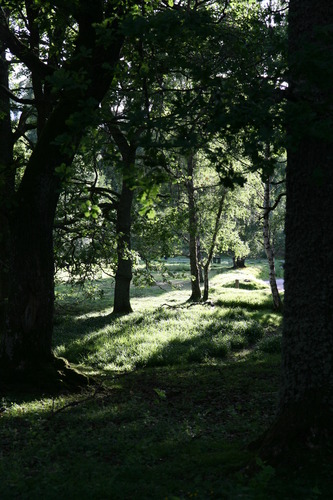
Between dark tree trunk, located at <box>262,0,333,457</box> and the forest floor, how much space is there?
0.41 metres

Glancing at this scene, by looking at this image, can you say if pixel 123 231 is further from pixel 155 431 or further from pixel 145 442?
pixel 145 442

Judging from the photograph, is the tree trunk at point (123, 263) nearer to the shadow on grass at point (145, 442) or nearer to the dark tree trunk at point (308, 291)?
the shadow on grass at point (145, 442)

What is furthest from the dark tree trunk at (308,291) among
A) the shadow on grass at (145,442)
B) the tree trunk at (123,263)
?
the tree trunk at (123,263)

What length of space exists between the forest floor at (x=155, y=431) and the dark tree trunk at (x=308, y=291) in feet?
1.35

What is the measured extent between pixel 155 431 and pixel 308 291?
3.21 meters

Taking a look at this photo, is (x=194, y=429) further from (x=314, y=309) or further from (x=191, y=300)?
(x=191, y=300)

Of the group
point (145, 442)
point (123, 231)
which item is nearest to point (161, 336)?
point (123, 231)

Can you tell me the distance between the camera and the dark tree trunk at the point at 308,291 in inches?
201

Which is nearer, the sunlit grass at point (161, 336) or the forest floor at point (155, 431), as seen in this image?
the forest floor at point (155, 431)

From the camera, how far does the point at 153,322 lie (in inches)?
757

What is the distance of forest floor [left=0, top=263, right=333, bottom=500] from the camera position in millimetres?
4762

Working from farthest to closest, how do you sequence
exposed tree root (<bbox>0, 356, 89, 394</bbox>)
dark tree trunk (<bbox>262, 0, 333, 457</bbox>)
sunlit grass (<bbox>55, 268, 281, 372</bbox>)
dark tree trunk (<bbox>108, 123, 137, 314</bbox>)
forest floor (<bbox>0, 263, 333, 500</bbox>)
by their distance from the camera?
dark tree trunk (<bbox>108, 123, 137, 314</bbox>) < sunlit grass (<bbox>55, 268, 281, 372</bbox>) < exposed tree root (<bbox>0, 356, 89, 394</bbox>) < dark tree trunk (<bbox>262, 0, 333, 457</bbox>) < forest floor (<bbox>0, 263, 333, 500</bbox>)

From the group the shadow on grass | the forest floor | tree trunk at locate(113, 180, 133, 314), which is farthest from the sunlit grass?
the shadow on grass

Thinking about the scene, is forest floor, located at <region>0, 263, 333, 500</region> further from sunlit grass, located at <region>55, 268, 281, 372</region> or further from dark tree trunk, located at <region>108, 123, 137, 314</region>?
dark tree trunk, located at <region>108, 123, 137, 314</region>
